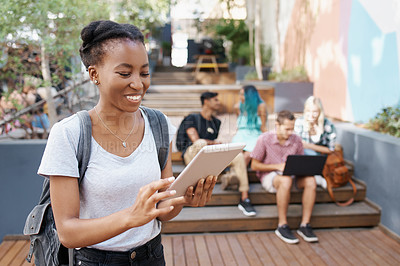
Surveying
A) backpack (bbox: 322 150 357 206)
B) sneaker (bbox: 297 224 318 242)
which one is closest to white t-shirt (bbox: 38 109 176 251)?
sneaker (bbox: 297 224 318 242)

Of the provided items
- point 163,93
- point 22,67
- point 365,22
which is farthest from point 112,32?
point 163,93

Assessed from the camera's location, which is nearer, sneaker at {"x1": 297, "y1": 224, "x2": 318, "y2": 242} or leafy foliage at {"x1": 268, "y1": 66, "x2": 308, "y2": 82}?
sneaker at {"x1": 297, "y1": 224, "x2": 318, "y2": 242}

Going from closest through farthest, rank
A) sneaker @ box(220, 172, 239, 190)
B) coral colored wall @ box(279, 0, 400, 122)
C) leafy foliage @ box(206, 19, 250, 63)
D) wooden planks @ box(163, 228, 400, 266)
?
wooden planks @ box(163, 228, 400, 266) → sneaker @ box(220, 172, 239, 190) → coral colored wall @ box(279, 0, 400, 122) → leafy foliage @ box(206, 19, 250, 63)

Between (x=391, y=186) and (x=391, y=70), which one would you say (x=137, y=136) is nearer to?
(x=391, y=186)

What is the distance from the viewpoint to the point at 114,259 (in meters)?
1.15

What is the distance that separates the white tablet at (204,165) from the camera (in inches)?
40.1

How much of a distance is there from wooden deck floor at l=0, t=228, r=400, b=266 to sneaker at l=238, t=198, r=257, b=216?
19 cm

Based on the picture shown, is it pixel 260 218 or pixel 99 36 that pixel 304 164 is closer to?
pixel 260 218

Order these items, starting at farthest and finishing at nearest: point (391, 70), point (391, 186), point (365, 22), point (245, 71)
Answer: point (245, 71) < point (365, 22) < point (391, 70) < point (391, 186)

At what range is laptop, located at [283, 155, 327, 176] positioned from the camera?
11.2 feet

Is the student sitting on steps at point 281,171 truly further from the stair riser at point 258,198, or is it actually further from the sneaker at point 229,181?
the sneaker at point 229,181

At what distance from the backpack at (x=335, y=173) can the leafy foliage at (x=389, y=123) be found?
0.60m

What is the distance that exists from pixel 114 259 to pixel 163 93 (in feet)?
24.1

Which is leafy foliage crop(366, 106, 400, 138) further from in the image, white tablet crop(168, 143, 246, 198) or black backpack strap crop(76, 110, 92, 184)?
black backpack strap crop(76, 110, 92, 184)
